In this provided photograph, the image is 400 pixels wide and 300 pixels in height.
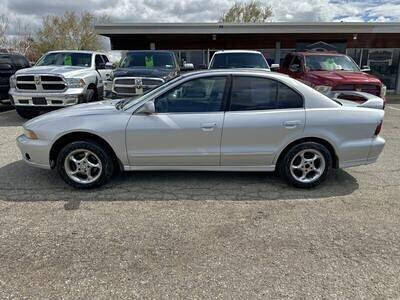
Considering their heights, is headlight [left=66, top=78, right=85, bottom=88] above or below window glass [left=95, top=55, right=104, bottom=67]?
below

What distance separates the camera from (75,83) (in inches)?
339

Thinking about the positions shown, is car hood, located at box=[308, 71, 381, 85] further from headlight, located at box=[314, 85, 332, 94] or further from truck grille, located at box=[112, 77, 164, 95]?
truck grille, located at box=[112, 77, 164, 95]

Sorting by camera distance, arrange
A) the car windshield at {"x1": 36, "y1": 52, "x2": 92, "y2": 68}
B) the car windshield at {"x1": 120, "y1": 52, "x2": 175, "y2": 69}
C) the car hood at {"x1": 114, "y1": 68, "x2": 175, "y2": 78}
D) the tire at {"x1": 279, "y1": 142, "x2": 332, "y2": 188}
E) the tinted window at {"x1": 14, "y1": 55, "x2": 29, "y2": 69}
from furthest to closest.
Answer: the tinted window at {"x1": 14, "y1": 55, "x2": 29, "y2": 69}
the car windshield at {"x1": 36, "y1": 52, "x2": 92, "y2": 68}
the car windshield at {"x1": 120, "y1": 52, "x2": 175, "y2": 69}
the car hood at {"x1": 114, "y1": 68, "x2": 175, "y2": 78}
the tire at {"x1": 279, "y1": 142, "x2": 332, "y2": 188}

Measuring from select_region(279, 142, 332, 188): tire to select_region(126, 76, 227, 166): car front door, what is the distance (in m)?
0.94

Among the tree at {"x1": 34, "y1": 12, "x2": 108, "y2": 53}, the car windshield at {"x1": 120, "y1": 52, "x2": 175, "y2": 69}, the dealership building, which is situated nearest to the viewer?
the car windshield at {"x1": 120, "y1": 52, "x2": 175, "y2": 69}

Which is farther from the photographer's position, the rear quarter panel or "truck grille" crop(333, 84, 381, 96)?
"truck grille" crop(333, 84, 381, 96)

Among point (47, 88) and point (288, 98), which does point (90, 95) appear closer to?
point (47, 88)

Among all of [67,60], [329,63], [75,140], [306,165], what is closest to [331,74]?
[329,63]

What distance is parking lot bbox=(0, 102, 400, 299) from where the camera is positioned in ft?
8.37

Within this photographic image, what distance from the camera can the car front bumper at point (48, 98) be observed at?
8.29 metres

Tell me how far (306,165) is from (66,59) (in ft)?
28.1

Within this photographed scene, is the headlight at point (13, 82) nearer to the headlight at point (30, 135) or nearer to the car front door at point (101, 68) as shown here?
the car front door at point (101, 68)

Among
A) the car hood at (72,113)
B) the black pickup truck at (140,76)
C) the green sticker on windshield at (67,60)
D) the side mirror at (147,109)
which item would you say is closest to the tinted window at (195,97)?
the side mirror at (147,109)

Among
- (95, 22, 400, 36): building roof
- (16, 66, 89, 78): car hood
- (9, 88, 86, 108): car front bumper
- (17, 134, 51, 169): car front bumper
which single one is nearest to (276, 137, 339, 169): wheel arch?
(17, 134, 51, 169): car front bumper
